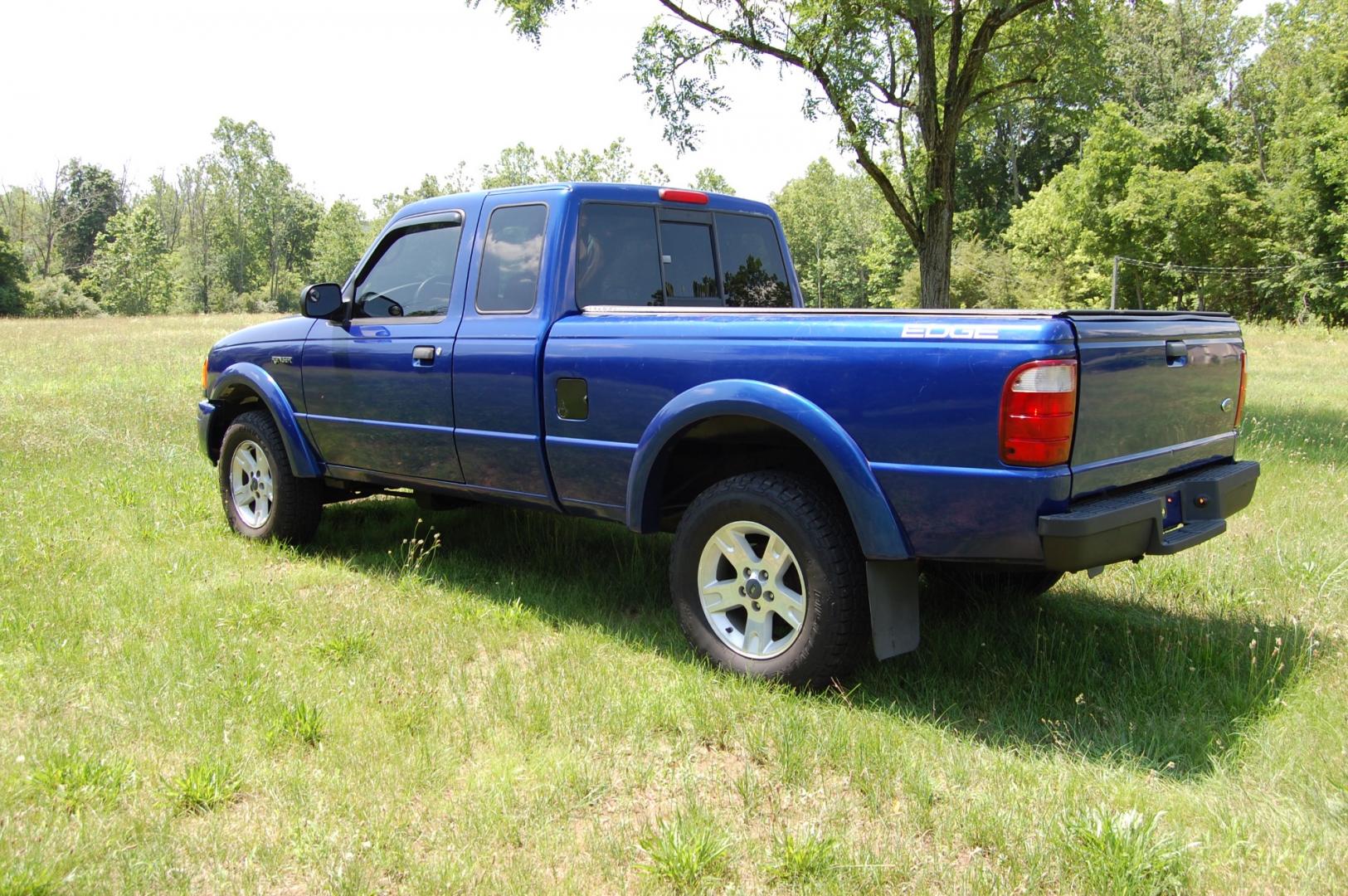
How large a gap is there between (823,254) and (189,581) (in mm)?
92769

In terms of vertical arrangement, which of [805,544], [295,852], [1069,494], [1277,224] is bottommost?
[295,852]

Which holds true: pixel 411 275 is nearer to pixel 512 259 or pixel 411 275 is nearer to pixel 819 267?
pixel 512 259

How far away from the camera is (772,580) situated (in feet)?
13.0

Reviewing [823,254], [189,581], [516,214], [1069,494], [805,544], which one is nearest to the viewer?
[1069,494]

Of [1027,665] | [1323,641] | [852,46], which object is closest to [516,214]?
[1027,665]

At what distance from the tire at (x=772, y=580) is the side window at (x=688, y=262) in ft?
4.72

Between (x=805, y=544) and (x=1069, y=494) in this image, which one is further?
(x=805, y=544)

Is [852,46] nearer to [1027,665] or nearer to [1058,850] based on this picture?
[1027,665]

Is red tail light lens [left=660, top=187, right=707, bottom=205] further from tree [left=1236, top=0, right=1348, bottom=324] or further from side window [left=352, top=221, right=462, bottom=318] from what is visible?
tree [left=1236, top=0, right=1348, bottom=324]

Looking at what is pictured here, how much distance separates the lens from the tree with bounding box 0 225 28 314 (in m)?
54.1

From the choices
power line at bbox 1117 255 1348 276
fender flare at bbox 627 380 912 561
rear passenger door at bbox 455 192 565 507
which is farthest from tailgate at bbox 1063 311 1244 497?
power line at bbox 1117 255 1348 276

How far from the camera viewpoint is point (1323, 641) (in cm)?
441

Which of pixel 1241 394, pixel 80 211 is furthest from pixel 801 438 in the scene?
pixel 80 211

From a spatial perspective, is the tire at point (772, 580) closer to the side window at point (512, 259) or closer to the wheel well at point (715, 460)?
the wheel well at point (715, 460)
